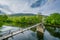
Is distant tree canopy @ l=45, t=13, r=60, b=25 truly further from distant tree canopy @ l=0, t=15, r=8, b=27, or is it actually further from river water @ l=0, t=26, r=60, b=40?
distant tree canopy @ l=0, t=15, r=8, b=27

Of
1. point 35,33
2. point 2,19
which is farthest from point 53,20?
point 2,19

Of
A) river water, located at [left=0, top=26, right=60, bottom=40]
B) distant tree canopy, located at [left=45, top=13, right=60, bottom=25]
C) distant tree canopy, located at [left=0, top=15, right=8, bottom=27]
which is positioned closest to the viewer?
distant tree canopy, located at [left=0, top=15, right=8, bottom=27]

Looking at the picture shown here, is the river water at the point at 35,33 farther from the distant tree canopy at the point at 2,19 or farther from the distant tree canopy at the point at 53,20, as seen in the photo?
the distant tree canopy at the point at 2,19

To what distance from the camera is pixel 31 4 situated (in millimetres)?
11531

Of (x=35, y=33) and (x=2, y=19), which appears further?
(x=35, y=33)

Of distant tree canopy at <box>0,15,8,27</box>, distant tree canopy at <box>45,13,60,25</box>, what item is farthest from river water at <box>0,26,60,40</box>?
distant tree canopy at <box>0,15,8,27</box>

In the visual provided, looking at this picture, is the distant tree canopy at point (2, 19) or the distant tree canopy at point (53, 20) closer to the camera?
the distant tree canopy at point (2, 19)

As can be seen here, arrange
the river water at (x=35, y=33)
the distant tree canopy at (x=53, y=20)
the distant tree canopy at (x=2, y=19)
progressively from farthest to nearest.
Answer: the distant tree canopy at (x=53, y=20) → the river water at (x=35, y=33) → the distant tree canopy at (x=2, y=19)

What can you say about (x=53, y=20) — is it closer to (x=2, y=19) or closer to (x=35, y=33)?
(x=35, y=33)

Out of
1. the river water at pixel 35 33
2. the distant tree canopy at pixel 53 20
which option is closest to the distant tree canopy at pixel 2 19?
the river water at pixel 35 33

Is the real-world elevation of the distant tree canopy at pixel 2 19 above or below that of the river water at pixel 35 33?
above

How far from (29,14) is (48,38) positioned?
2044 millimetres

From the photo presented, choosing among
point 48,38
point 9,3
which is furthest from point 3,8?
point 48,38

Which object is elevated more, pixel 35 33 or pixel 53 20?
pixel 53 20
